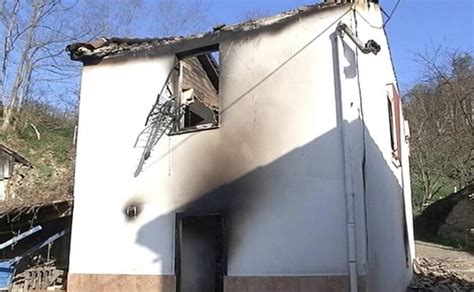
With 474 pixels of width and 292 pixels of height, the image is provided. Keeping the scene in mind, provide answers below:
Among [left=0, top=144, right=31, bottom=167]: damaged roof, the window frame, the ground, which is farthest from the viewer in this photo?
[left=0, top=144, right=31, bottom=167]: damaged roof

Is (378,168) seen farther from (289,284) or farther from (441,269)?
(441,269)

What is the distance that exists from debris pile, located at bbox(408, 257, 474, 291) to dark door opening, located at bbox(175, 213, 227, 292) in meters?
5.39

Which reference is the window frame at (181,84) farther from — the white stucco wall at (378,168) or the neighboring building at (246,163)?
the white stucco wall at (378,168)

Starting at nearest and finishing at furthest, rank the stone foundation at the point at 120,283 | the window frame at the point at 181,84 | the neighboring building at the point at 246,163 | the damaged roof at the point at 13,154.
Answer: the neighboring building at the point at 246,163 < the stone foundation at the point at 120,283 < the window frame at the point at 181,84 < the damaged roof at the point at 13,154

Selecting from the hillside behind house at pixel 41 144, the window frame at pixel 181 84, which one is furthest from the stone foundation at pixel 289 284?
the hillside behind house at pixel 41 144

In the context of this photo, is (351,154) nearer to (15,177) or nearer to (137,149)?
(137,149)

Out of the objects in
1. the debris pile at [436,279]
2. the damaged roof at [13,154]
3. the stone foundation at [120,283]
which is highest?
the damaged roof at [13,154]

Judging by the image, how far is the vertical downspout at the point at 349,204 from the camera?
24.7 ft

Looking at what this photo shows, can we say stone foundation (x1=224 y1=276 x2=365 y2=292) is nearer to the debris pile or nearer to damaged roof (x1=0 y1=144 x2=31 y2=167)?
the debris pile

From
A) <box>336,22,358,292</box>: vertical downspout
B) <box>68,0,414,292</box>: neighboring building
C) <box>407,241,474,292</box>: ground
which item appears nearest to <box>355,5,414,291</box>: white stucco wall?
<box>68,0,414,292</box>: neighboring building

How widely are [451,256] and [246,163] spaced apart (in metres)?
11.7

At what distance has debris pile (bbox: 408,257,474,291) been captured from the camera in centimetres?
1184

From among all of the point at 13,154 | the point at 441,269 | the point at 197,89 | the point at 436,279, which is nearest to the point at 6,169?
the point at 13,154

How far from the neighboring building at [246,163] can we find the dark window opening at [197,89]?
0.09m
